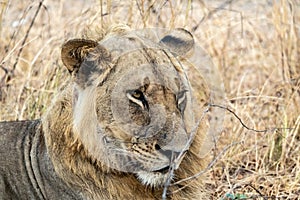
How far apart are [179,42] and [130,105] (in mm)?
595

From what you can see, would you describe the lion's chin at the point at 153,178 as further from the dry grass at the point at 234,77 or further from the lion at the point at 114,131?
the dry grass at the point at 234,77

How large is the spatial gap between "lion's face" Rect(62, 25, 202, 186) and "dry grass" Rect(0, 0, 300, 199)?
33 centimetres

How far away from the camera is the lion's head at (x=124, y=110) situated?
3.18 meters

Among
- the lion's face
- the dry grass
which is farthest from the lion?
the dry grass

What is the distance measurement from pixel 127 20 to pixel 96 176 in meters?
1.95

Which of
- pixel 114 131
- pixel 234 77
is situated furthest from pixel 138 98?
pixel 234 77

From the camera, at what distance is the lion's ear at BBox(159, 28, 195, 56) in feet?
11.9

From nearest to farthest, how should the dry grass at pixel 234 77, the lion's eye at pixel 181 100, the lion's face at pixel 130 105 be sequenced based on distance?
the lion's face at pixel 130 105
the lion's eye at pixel 181 100
the dry grass at pixel 234 77

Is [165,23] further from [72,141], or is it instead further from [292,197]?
[72,141]

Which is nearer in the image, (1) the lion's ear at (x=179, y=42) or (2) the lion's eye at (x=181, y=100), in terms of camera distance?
(2) the lion's eye at (x=181, y=100)

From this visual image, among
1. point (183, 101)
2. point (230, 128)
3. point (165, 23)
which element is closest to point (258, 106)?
point (230, 128)

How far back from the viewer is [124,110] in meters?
3.22

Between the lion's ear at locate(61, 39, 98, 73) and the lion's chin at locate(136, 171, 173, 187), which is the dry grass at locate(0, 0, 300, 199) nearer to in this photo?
the lion's ear at locate(61, 39, 98, 73)

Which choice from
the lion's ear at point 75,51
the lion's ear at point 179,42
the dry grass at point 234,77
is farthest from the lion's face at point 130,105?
the dry grass at point 234,77
